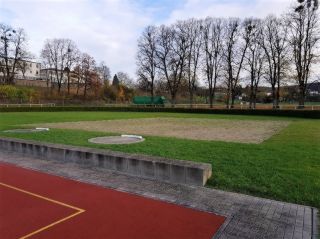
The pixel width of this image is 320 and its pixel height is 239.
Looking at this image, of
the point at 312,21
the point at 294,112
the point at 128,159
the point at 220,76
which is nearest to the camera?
the point at 128,159

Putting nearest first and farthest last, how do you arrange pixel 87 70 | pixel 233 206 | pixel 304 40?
pixel 233 206
pixel 304 40
pixel 87 70

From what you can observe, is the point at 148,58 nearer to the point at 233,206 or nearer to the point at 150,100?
the point at 150,100

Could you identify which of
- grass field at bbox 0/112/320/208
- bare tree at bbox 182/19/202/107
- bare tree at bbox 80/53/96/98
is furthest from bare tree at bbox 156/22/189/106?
grass field at bbox 0/112/320/208

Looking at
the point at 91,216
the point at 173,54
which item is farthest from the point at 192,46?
the point at 91,216

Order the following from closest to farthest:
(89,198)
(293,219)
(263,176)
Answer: (293,219), (89,198), (263,176)

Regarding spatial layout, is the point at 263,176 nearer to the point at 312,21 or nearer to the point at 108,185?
the point at 108,185

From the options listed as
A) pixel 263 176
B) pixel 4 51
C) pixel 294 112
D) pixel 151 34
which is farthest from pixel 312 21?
pixel 4 51

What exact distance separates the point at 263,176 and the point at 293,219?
2036 millimetres

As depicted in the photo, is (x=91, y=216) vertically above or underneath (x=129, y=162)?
underneath

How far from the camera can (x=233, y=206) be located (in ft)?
18.2

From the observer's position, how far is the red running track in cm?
446

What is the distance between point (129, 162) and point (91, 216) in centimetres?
302

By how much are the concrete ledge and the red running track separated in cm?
136

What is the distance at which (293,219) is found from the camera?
4.93m
